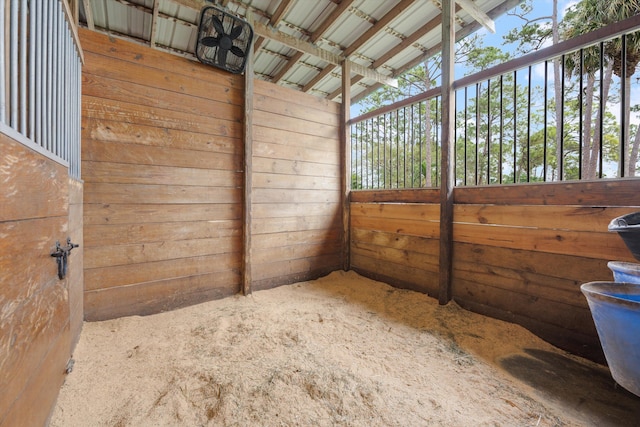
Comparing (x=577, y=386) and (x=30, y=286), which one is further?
(x=577, y=386)

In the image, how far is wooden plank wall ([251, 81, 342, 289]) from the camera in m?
2.64

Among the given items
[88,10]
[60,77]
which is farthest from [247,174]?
[88,10]

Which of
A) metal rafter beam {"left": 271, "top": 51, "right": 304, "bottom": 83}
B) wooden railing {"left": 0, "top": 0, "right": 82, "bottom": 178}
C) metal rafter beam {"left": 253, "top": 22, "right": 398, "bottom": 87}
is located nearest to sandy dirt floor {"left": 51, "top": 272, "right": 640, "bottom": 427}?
wooden railing {"left": 0, "top": 0, "right": 82, "bottom": 178}

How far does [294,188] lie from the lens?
2.87 metres

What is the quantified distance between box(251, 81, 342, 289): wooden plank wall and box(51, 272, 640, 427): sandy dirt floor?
82 cm

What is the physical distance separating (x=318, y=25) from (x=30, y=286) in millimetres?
3067

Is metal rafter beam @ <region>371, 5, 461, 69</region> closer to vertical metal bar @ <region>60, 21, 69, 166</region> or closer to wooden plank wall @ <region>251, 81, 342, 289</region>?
wooden plank wall @ <region>251, 81, 342, 289</region>

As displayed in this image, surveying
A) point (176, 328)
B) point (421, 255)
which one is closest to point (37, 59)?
point (176, 328)

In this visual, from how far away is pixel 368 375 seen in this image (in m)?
1.35

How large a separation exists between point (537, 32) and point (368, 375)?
27.2 feet

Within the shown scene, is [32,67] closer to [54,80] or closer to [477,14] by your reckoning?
[54,80]

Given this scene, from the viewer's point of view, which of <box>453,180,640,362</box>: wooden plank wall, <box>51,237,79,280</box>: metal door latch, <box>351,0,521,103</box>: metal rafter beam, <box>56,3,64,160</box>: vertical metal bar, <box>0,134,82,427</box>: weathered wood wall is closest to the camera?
<box>0,134,82,427</box>: weathered wood wall

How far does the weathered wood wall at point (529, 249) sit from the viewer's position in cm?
148

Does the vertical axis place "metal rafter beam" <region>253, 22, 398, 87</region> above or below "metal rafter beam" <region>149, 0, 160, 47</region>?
below
